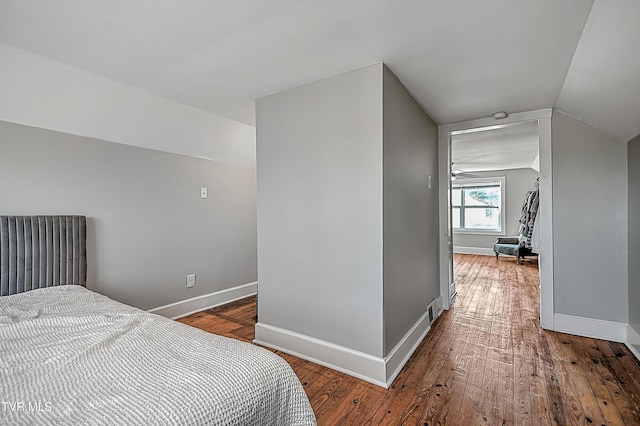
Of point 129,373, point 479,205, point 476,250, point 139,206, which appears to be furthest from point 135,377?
point 479,205

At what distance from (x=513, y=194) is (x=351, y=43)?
717cm

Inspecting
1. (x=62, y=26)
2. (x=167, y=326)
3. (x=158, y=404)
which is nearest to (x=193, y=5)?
(x=62, y=26)

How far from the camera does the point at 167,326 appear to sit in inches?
55.5

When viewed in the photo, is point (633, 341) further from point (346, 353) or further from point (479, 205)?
point (479, 205)

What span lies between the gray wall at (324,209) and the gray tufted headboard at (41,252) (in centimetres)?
145

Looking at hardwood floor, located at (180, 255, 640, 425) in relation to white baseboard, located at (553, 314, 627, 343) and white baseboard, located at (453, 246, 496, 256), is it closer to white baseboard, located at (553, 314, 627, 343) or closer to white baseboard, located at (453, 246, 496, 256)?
white baseboard, located at (553, 314, 627, 343)

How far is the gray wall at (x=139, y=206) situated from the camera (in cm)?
228

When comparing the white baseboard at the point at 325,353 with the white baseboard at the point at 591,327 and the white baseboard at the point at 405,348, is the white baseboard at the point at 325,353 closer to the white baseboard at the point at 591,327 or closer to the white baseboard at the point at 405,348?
the white baseboard at the point at 405,348

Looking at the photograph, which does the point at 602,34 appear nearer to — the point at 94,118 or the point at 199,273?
the point at 94,118

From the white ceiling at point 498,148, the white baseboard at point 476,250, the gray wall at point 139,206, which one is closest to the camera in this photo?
the gray wall at point 139,206

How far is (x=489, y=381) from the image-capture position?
78.5 inches

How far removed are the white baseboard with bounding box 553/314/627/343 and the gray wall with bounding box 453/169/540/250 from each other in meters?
5.15

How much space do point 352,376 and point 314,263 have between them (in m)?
0.81

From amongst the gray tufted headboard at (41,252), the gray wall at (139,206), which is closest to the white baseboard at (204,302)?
the gray wall at (139,206)
